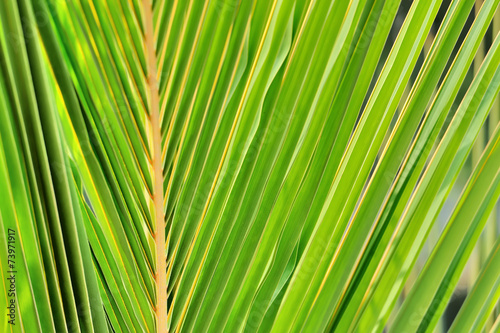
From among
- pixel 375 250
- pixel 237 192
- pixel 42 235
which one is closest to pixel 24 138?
pixel 42 235

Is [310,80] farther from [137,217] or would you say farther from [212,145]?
[137,217]

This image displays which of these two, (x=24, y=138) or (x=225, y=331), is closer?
(x=24, y=138)

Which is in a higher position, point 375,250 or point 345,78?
point 345,78

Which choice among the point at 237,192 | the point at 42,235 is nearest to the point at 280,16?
the point at 237,192

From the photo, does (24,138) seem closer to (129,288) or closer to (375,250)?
(129,288)

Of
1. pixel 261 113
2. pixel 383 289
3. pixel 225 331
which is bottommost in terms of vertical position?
pixel 225 331

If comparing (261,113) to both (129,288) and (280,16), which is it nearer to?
(280,16)

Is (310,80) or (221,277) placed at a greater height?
(310,80)

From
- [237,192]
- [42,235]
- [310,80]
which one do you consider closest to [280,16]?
[310,80]
